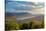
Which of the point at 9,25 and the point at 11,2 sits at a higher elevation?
the point at 11,2

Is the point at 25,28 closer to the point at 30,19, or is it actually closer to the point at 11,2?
the point at 30,19

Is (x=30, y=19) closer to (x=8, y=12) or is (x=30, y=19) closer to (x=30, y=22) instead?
(x=30, y=22)

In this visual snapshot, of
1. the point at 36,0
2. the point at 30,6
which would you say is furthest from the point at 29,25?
the point at 36,0

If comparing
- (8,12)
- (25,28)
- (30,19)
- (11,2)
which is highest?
(11,2)

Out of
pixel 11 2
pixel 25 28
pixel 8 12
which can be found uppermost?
pixel 11 2

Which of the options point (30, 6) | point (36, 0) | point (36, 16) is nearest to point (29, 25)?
point (36, 16)

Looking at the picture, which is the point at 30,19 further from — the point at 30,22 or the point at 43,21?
the point at 43,21
